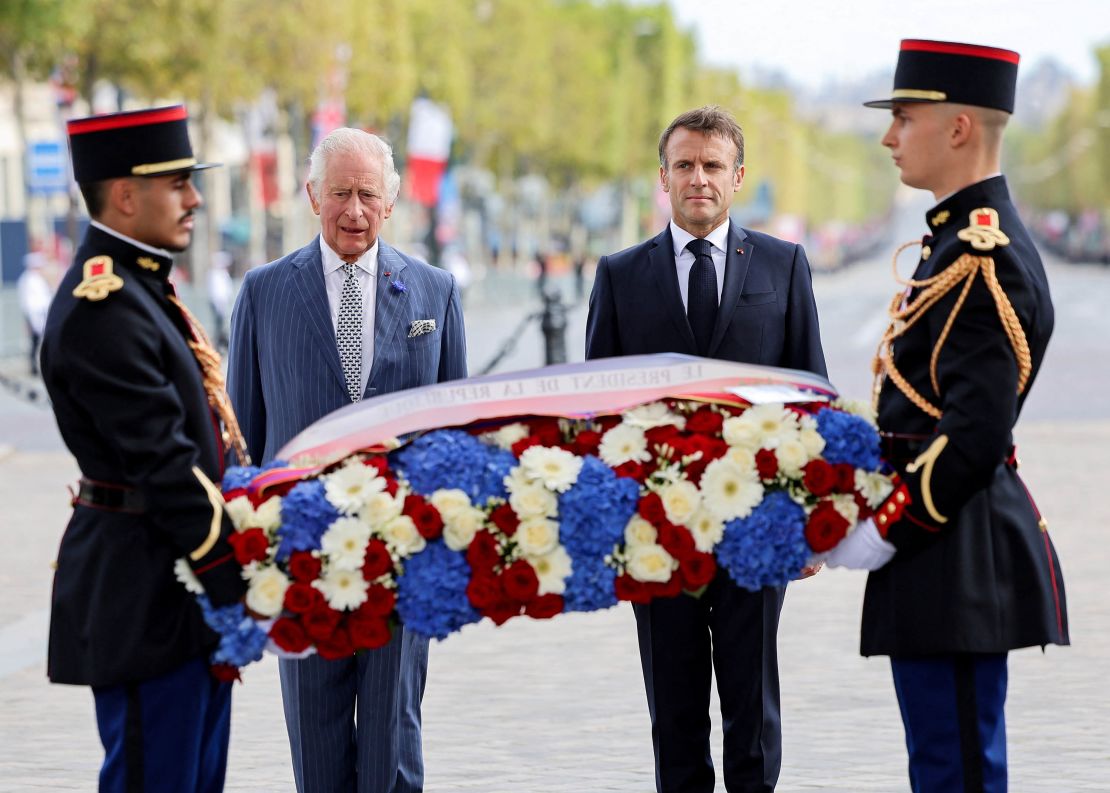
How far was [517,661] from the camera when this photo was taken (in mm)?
8469

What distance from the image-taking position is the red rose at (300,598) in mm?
4219

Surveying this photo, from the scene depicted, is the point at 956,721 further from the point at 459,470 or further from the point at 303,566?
the point at 303,566

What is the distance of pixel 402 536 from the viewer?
168 inches

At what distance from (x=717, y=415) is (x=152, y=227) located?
132 cm

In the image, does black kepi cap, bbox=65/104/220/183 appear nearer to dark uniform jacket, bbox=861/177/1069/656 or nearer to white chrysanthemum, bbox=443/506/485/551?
white chrysanthemum, bbox=443/506/485/551

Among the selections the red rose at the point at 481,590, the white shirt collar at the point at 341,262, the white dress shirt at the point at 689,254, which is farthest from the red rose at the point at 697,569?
the white shirt collar at the point at 341,262

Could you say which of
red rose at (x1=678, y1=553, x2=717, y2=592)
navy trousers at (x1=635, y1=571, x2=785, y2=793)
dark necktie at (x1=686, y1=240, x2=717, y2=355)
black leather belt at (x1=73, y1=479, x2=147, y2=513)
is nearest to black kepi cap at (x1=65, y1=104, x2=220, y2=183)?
black leather belt at (x1=73, y1=479, x2=147, y2=513)

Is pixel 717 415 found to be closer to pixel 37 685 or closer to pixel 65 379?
pixel 65 379

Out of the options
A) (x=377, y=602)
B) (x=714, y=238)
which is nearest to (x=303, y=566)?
(x=377, y=602)

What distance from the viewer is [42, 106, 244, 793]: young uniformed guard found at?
413 centimetres

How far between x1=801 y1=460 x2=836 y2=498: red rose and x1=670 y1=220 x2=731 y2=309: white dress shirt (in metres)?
1.26

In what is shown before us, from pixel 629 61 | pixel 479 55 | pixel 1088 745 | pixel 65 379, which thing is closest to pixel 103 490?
pixel 65 379

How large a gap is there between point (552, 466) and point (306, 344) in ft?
4.02

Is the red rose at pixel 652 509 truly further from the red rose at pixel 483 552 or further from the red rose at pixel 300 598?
the red rose at pixel 300 598
